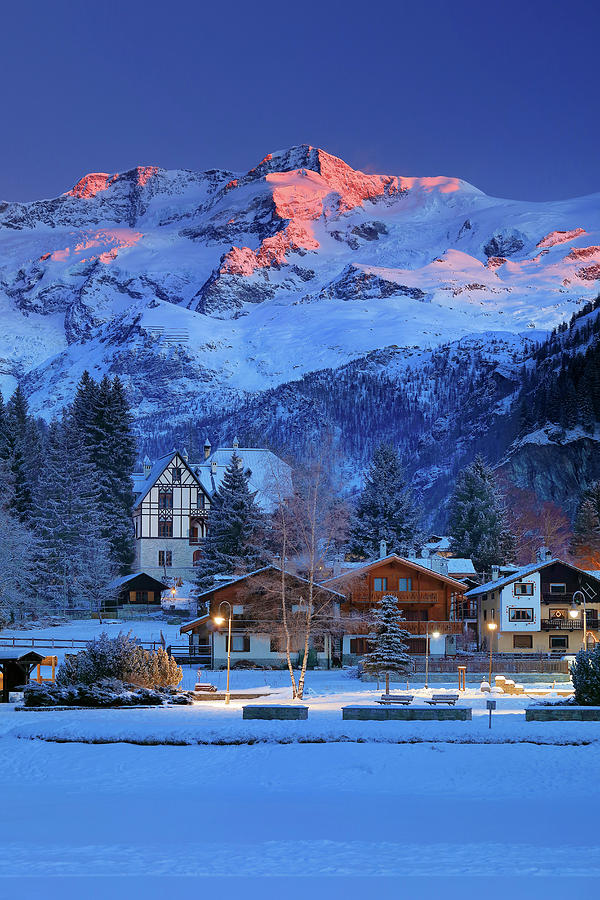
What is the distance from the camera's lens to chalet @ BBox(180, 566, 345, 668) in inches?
2648

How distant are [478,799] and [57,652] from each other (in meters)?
43.1

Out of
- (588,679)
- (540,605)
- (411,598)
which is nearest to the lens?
(588,679)

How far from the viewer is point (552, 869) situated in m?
19.3

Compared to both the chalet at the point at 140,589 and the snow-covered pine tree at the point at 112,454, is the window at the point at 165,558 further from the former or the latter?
the chalet at the point at 140,589

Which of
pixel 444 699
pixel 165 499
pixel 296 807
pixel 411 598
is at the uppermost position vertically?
pixel 165 499

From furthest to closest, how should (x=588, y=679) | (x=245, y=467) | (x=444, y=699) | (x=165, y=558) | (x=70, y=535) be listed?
(x=245, y=467), (x=165, y=558), (x=70, y=535), (x=444, y=699), (x=588, y=679)

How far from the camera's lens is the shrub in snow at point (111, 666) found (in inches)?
1703

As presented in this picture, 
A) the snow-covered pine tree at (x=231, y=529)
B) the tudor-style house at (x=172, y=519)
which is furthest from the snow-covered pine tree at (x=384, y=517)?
the tudor-style house at (x=172, y=519)

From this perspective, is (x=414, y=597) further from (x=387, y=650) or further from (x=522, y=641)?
(x=387, y=650)

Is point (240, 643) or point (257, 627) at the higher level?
point (257, 627)

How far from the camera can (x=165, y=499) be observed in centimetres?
10469

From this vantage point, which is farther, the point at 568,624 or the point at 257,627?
the point at 568,624

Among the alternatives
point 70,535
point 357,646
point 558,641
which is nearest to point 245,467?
point 70,535

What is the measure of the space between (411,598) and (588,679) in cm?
3544
